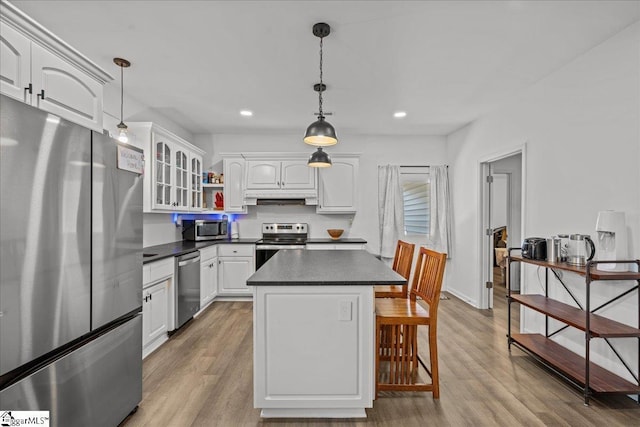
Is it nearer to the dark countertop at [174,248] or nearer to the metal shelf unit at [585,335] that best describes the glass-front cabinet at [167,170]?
the dark countertop at [174,248]

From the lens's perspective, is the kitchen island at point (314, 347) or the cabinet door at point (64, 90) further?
the kitchen island at point (314, 347)

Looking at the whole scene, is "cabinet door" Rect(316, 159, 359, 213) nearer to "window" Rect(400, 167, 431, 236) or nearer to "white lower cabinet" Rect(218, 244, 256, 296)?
"window" Rect(400, 167, 431, 236)

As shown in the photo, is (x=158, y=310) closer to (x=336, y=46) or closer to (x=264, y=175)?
(x=264, y=175)

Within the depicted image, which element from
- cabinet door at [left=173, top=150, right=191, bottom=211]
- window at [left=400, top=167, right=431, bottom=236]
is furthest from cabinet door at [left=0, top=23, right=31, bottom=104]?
window at [left=400, top=167, right=431, bottom=236]

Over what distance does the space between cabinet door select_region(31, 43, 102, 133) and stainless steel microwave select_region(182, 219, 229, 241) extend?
112 inches

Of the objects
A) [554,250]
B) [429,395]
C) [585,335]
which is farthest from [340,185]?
[585,335]

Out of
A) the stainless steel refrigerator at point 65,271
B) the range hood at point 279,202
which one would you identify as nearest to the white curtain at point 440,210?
the range hood at point 279,202

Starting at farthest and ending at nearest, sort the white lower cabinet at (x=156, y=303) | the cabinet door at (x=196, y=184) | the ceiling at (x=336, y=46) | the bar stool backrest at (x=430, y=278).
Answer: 1. the cabinet door at (x=196, y=184)
2. the white lower cabinet at (x=156, y=303)
3. the bar stool backrest at (x=430, y=278)
4. the ceiling at (x=336, y=46)

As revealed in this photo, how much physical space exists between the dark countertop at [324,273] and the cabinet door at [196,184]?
2.33m

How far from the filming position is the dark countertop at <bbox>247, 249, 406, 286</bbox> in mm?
1985

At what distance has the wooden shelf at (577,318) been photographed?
2146 millimetres

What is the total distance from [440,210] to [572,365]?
308 centimetres

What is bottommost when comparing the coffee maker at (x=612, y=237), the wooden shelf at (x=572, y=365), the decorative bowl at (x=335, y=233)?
the wooden shelf at (x=572, y=365)

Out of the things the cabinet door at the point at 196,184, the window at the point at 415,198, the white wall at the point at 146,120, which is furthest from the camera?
the window at the point at 415,198
